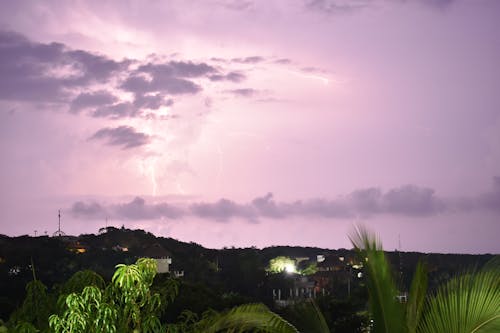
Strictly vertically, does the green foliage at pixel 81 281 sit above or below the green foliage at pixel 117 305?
above

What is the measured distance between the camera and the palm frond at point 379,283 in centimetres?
685

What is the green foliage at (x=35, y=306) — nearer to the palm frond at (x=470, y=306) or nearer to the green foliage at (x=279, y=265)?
the palm frond at (x=470, y=306)

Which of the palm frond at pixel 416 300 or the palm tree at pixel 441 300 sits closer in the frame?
the palm tree at pixel 441 300

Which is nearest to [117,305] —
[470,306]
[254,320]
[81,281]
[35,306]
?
[81,281]

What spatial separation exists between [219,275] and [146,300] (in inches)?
2936

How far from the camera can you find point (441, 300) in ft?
23.4

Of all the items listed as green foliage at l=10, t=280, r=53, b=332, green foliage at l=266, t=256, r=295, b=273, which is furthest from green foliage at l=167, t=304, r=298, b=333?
green foliage at l=266, t=256, r=295, b=273

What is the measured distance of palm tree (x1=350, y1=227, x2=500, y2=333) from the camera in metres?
6.88

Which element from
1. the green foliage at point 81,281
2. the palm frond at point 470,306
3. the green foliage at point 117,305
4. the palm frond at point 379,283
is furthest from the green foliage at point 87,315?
the palm frond at point 470,306

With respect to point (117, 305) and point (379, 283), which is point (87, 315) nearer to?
point (117, 305)

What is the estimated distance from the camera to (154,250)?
283ft

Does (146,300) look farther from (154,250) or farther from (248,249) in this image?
(248,249)

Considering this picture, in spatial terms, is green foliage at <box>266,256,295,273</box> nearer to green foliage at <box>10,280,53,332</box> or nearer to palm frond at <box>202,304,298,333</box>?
green foliage at <box>10,280,53,332</box>

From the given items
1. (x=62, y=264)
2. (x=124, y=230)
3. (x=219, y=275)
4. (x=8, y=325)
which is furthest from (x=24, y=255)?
(x=8, y=325)
